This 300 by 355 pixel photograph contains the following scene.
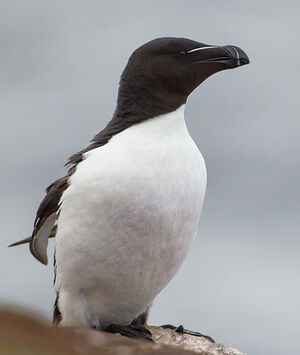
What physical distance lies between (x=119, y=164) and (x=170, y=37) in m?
2.03

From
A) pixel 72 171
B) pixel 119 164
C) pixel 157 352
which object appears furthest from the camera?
pixel 72 171

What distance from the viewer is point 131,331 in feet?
35.3

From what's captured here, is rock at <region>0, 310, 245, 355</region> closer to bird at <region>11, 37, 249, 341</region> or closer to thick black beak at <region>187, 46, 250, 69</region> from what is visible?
Result: bird at <region>11, 37, 249, 341</region>

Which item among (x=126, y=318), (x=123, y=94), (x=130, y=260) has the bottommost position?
(x=126, y=318)

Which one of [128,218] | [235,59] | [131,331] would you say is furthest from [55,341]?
[235,59]

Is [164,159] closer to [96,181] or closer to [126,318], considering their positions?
[96,181]

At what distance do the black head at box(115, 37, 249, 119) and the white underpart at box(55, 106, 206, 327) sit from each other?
0.28 metres

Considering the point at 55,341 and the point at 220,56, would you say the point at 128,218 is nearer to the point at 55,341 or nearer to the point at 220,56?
the point at 220,56

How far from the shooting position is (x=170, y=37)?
11039mm

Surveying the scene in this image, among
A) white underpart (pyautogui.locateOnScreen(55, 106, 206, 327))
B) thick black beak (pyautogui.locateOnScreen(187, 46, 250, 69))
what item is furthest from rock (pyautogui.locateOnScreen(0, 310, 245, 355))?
thick black beak (pyautogui.locateOnScreen(187, 46, 250, 69))

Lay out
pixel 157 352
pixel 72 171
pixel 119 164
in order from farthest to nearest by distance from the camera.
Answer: pixel 72 171 → pixel 119 164 → pixel 157 352

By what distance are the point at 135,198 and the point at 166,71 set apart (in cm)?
176

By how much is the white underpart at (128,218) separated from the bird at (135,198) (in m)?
0.01

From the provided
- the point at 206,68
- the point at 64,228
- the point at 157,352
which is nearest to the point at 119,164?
the point at 64,228
